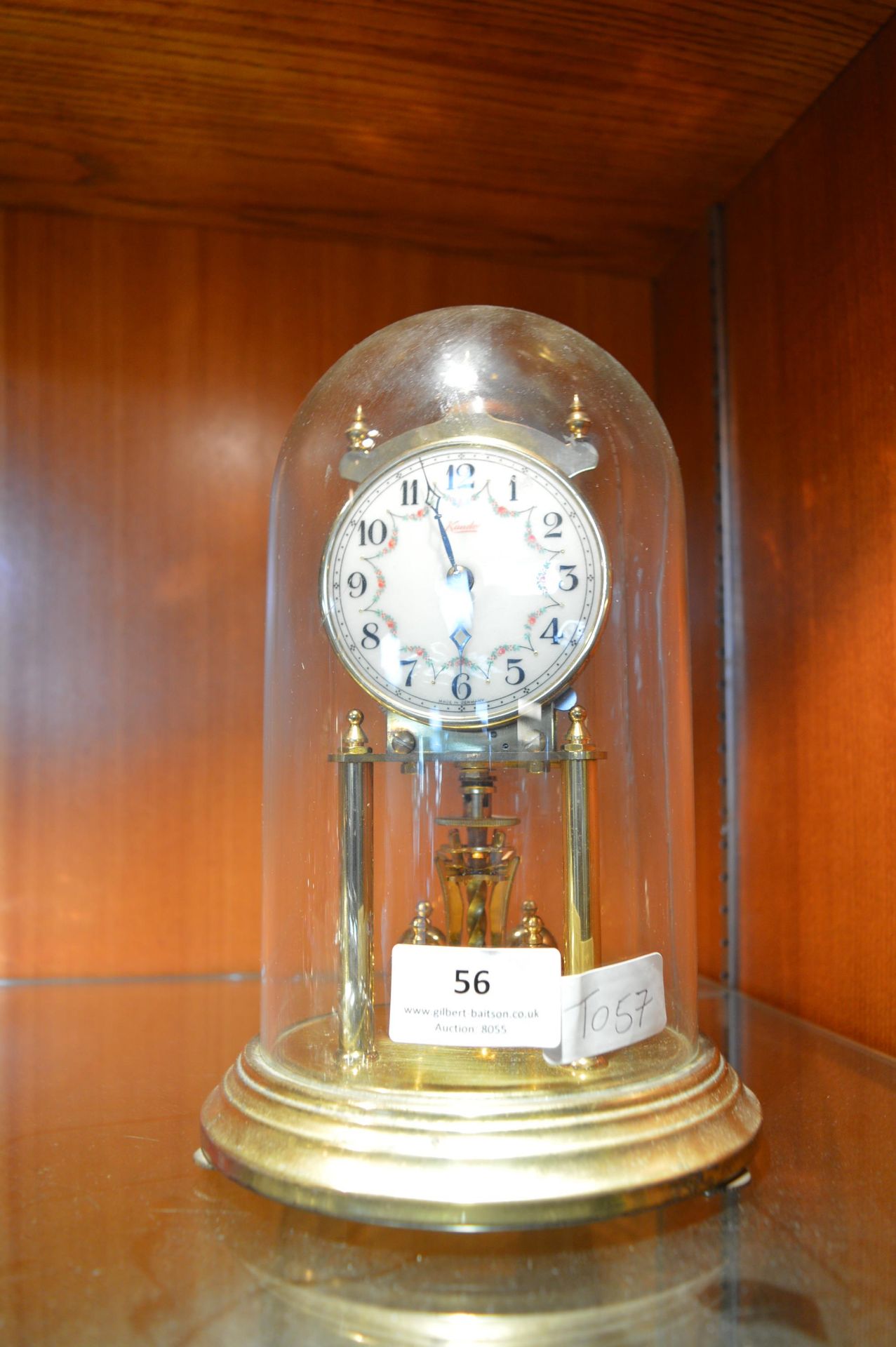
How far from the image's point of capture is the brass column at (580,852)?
0.75 metres

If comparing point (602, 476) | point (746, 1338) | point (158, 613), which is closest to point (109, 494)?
point (158, 613)

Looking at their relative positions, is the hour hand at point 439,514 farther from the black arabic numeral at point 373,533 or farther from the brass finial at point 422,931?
the brass finial at point 422,931

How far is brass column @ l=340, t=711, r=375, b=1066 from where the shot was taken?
0.76 m

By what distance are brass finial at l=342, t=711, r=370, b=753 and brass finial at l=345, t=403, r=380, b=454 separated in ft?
0.66

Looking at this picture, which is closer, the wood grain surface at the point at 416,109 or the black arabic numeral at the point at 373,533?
the black arabic numeral at the point at 373,533

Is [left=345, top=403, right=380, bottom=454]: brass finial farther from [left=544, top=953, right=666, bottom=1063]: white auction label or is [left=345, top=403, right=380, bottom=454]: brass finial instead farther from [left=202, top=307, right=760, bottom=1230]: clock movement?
[left=544, top=953, right=666, bottom=1063]: white auction label

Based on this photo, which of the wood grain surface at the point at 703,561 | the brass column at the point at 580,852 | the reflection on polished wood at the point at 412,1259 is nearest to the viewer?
the reflection on polished wood at the point at 412,1259

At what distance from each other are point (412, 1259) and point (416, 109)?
1005 mm

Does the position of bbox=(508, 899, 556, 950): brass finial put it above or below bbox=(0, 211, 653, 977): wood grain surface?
below

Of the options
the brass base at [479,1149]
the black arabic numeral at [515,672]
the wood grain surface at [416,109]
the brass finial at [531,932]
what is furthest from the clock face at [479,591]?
the wood grain surface at [416,109]

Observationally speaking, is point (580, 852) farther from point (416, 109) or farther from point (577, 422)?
point (416, 109)

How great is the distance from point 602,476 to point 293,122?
1.78 ft

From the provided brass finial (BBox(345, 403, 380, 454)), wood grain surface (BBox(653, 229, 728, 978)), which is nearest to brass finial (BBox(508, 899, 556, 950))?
brass finial (BBox(345, 403, 380, 454))

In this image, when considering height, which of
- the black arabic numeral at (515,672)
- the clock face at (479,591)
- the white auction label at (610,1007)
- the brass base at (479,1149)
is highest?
the clock face at (479,591)
